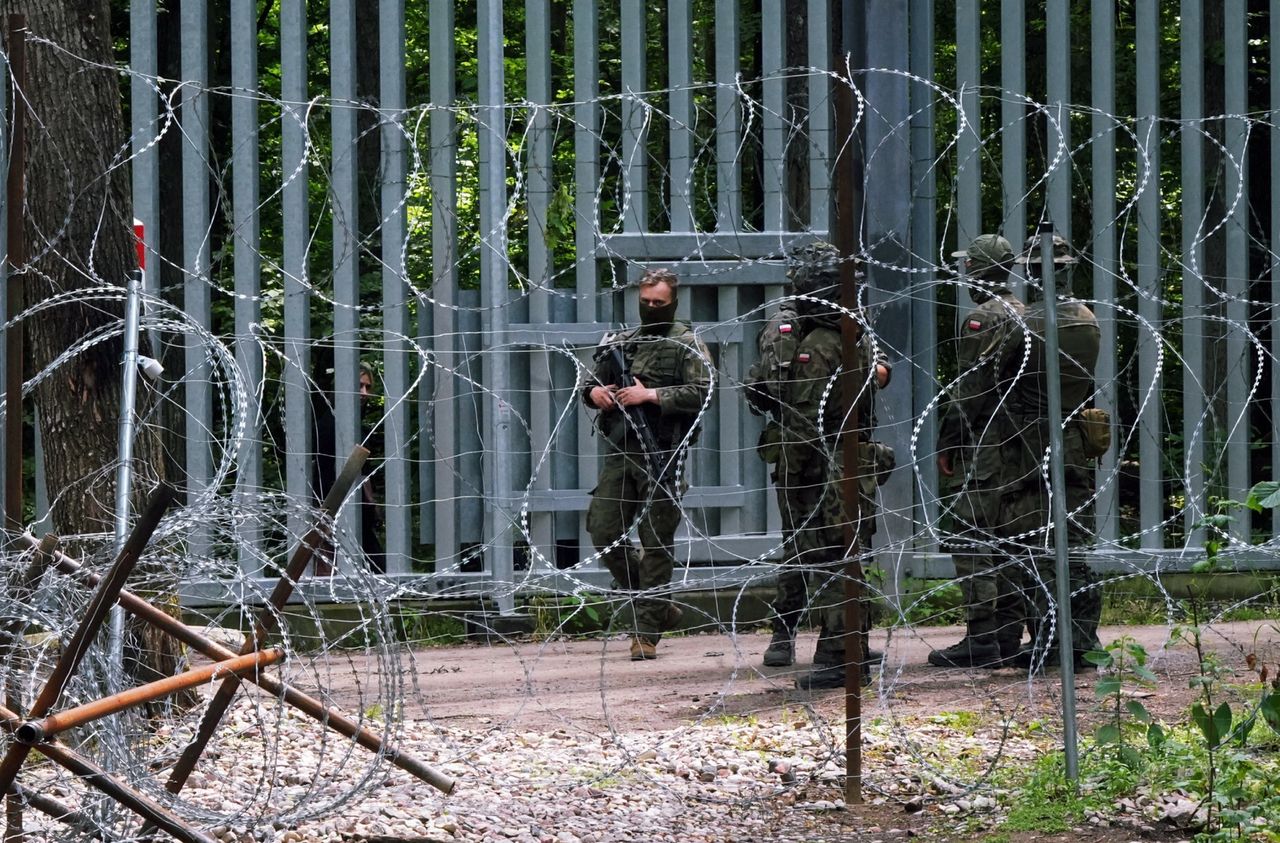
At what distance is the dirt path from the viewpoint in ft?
19.9

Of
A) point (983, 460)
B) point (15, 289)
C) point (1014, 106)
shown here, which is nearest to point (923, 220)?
point (1014, 106)

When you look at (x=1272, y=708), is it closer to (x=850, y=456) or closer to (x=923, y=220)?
(x=850, y=456)

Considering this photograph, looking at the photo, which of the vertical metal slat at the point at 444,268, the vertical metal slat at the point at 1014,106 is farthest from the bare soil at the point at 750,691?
the vertical metal slat at the point at 1014,106

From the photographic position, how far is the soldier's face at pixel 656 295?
730 centimetres

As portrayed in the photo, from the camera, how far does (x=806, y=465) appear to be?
6.95m

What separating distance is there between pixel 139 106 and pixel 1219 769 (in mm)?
6077

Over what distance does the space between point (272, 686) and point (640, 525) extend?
3789mm

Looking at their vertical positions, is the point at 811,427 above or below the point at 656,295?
below

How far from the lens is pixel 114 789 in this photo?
3250mm

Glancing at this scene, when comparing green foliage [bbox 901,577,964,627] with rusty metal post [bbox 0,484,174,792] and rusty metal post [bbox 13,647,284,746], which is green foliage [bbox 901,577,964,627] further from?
rusty metal post [bbox 0,484,174,792]

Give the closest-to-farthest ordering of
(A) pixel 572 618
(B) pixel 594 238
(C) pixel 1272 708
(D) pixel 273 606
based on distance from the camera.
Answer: (D) pixel 273 606
(C) pixel 1272 708
(B) pixel 594 238
(A) pixel 572 618

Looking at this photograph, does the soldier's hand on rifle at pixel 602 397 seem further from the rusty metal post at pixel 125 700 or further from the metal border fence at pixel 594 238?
the rusty metal post at pixel 125 700

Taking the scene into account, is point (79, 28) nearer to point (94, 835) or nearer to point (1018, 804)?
point (94, 835)

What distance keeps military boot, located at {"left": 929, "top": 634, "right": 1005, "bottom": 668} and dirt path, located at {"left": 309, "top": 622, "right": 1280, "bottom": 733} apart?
7 centimetres
